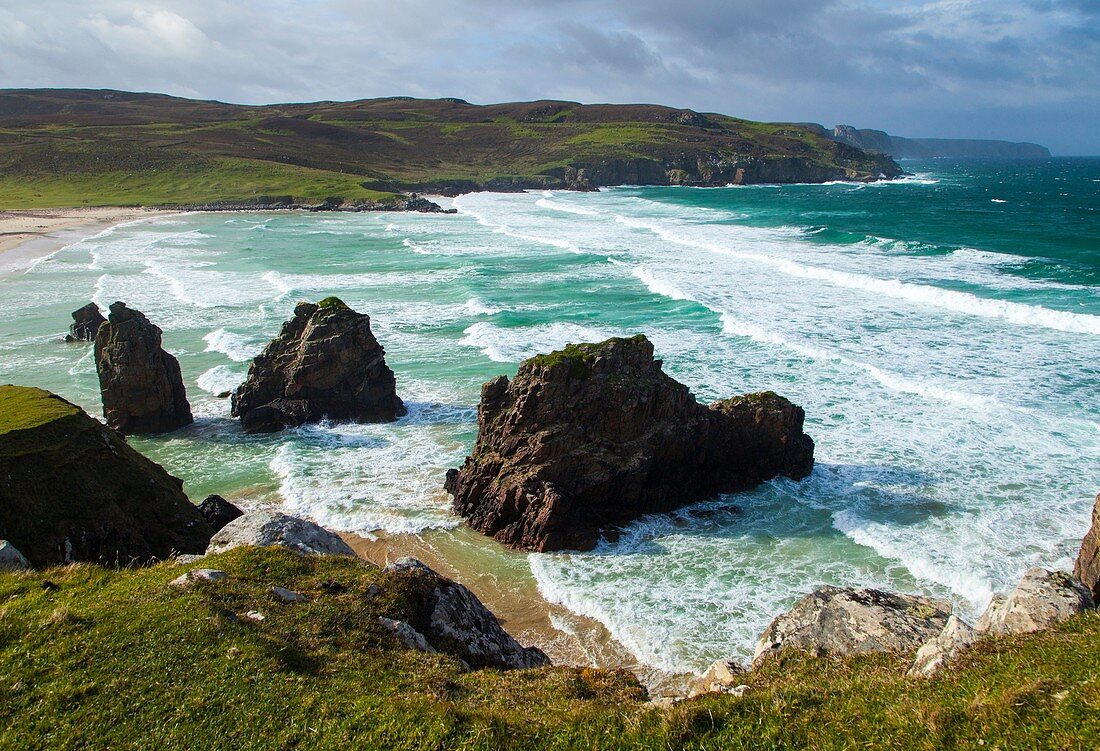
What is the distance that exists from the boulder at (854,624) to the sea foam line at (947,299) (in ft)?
119

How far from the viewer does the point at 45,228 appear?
86.6 m

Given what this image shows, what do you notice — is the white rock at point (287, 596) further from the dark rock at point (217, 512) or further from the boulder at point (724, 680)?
the dark rock at point (217, 512)

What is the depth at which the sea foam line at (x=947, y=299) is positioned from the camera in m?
41.3

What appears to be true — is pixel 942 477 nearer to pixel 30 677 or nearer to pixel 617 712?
pixel 617 712

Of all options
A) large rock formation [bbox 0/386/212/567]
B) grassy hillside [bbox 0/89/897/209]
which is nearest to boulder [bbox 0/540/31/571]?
large rock formation [bbox 0/386/212/567]

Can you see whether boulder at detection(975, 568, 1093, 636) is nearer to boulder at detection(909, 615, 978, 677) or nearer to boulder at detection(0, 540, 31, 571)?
boulder at detection(909, 615, 978, 677)

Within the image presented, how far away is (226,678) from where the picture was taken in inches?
366

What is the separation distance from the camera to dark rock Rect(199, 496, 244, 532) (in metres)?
19.3

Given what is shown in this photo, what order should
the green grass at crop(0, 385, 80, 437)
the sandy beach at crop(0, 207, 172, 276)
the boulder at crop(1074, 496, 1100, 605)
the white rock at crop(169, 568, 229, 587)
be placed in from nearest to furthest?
the white rock at crop(169, 568, 229, 587), the boulder at crop(1074, 496, 1100, 605), the green grass at crop(0, 385, 80, 437), the sandy beach at crop(0, 207, 172, 276)

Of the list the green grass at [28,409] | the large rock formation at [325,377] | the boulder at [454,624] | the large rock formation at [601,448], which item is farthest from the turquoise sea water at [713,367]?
the green grass at [28,409]

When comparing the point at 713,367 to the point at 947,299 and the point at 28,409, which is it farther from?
the point at 28,409

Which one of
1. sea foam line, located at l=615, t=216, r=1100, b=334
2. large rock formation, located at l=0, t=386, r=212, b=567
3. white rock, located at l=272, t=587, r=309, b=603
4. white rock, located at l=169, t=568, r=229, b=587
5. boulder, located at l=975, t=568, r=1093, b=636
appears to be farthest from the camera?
sea foam line, located at l=615, t=216, r=1100, b=334

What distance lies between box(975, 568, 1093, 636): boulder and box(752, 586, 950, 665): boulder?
61.2 inches

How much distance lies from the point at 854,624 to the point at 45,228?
101149 millimetres
